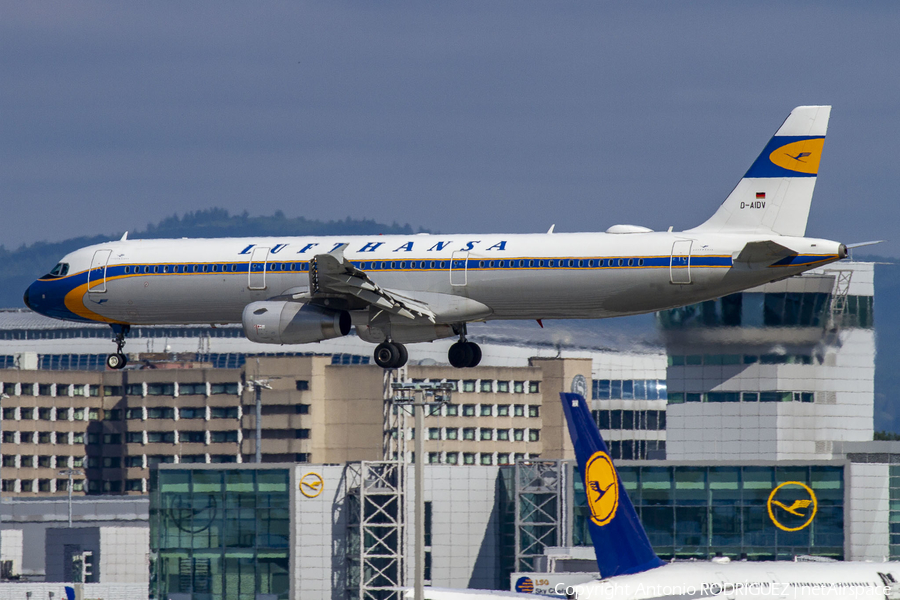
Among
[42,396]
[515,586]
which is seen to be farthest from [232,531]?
[42,396]

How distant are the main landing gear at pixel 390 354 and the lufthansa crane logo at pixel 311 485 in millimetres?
39085

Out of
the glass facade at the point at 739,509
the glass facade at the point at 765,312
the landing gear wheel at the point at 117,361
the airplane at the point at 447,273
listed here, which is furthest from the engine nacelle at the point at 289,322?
the glass facade at the point at 765,312

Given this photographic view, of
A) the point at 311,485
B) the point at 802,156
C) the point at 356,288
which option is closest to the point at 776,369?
the point at 311,485

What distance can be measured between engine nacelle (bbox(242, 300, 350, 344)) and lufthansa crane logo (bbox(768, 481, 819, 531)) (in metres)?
37.8

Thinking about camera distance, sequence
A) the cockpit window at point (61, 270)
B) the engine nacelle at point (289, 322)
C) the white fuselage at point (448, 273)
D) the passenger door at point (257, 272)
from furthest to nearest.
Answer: the cockpit window at point (61, 270)
the passenger door at point (257, 272)
the engine nacelle at point (289, 322)
the white fuselage at point (448, 273)

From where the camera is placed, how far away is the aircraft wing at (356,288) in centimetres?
4912

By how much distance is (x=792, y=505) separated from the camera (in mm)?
81125

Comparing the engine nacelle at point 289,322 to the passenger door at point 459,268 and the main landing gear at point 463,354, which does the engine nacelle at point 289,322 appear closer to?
the passenger door at point 459,268

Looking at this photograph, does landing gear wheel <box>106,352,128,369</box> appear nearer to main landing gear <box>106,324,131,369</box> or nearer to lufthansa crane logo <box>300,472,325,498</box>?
main landing gear <box>106,324,131,369</box>

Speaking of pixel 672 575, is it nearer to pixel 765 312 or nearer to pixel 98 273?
pixel 98 273

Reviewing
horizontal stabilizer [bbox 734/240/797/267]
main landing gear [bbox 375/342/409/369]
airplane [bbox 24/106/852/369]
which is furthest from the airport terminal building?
horizontal stabilizer [bbox 734/240/797/267]

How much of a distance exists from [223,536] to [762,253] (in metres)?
50.1

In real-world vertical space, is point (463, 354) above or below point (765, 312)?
below

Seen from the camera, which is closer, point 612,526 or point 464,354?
point 612,526
